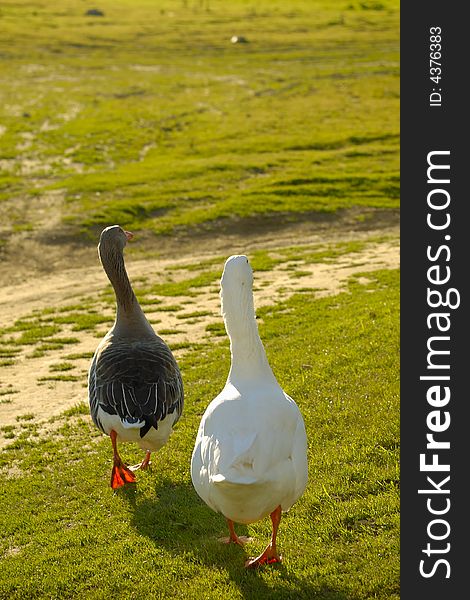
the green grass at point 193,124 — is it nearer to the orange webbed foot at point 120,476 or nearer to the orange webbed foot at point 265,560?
the orange webbed foot at point 120,476

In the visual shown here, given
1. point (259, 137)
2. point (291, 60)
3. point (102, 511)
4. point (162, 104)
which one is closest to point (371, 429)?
point (102, 511)

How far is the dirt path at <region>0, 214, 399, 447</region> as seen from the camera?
14.5m

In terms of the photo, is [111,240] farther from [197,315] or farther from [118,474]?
[197,315]

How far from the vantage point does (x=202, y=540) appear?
835 cm

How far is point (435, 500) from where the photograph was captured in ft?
20.4

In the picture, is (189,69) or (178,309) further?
Result: (189,69)

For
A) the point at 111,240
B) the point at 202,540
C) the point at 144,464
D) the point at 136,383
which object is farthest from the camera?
the point at 111,240

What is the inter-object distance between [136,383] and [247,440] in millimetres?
3304

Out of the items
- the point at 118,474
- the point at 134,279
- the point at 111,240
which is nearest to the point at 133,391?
the point at 118,474

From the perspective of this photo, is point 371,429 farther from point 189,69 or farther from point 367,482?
point 189,69

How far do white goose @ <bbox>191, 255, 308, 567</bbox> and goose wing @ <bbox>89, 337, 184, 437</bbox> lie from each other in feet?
6.75

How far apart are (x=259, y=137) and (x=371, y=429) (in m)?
39.5

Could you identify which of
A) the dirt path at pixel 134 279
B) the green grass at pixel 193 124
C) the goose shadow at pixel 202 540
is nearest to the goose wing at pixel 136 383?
the goose shadow at pixel 202 540

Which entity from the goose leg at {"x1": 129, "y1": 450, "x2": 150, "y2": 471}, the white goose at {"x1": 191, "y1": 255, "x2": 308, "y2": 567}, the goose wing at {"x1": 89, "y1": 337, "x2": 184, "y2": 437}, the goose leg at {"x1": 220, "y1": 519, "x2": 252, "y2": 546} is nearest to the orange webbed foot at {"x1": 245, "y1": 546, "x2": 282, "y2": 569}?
the white goose at {"x1": 191, "y1": 255, "x2": 308, "y2": 567}
